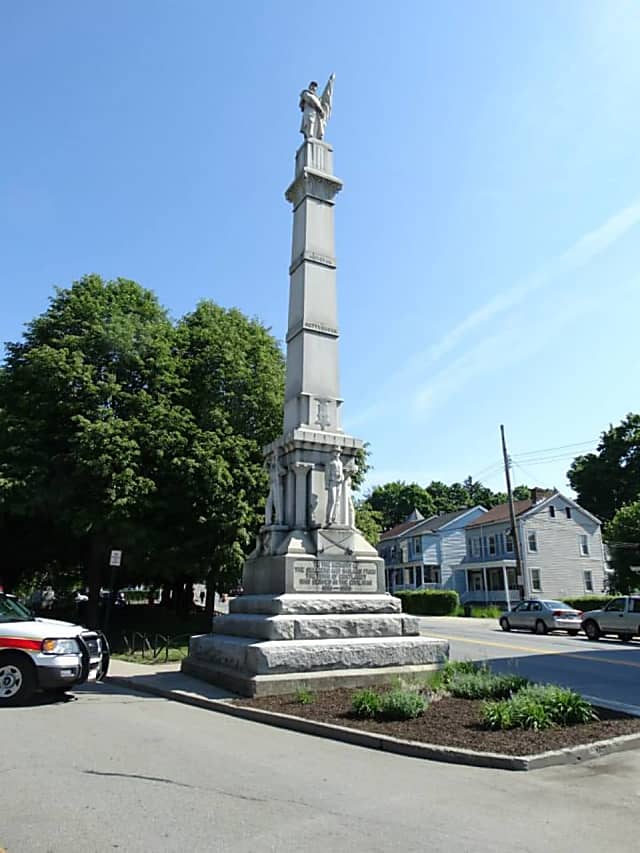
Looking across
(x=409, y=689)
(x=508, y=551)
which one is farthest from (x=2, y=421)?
(x=508, y=551)

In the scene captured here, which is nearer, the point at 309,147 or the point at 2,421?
the point at 309,147

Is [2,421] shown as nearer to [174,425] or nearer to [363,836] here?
[174,425]

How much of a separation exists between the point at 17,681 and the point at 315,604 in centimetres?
461

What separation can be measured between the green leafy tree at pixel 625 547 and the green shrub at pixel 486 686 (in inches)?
1329

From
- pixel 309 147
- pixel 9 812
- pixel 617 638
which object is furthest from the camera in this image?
pixel 617 638

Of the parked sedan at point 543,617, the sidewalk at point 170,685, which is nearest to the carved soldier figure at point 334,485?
the sidewalk at point 170,685

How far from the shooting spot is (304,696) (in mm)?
8914

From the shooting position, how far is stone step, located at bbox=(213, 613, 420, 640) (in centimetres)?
1015

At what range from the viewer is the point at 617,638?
25203mm

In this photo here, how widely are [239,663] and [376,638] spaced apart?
2421mm

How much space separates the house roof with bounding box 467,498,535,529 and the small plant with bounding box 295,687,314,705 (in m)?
41.2

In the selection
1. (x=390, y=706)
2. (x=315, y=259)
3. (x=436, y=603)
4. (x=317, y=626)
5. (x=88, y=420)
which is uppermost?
(x=315, y=259)

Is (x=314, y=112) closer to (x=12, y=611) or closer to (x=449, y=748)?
(x=12, y=611)

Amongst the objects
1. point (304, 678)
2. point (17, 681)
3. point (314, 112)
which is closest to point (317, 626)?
point (304, 678)
